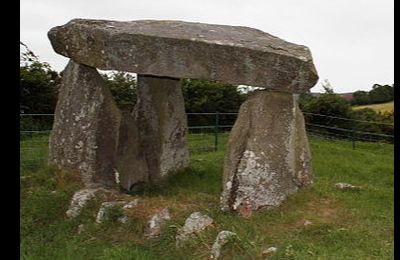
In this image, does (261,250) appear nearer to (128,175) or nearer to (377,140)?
(128,175)

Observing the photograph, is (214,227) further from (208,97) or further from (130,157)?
(208,97)

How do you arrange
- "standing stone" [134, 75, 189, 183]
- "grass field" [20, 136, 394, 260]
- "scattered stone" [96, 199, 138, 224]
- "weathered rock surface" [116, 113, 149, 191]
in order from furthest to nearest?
"standing stone" [134, 75, 189, 183] < "weathered rock surface" [116, 113, 149, 191] < "scattered stone" [96, 199, 138, 224] < "grass field" [20, 136, 394, 260]

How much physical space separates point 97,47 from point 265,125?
2868 mm

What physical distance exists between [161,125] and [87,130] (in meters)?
1.94

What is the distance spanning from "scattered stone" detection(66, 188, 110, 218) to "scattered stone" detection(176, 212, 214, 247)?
1.69m

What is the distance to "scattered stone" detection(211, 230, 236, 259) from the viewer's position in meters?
6.89

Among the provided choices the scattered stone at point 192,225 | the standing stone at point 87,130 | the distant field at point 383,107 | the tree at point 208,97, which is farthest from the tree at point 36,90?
the distant field at point 383,107

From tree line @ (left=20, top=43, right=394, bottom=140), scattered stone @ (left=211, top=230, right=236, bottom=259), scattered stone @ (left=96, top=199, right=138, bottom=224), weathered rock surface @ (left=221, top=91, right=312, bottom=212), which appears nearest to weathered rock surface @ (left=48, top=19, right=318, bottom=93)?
weathered rock surface @ (left=221, top=91, right=312, bottom=212)

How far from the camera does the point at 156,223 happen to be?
8008 mm

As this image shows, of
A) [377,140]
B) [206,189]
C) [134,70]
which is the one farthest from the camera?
[377,140]

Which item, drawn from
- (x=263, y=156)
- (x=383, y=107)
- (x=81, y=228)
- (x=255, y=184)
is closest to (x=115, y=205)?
(x=81, y=228)

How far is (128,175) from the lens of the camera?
10.6 m

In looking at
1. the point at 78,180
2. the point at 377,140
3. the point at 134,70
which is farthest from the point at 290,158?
the point at 377,140

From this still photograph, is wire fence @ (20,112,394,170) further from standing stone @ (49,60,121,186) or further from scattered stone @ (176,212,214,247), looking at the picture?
scattered stone @ (176,212,214,247)
